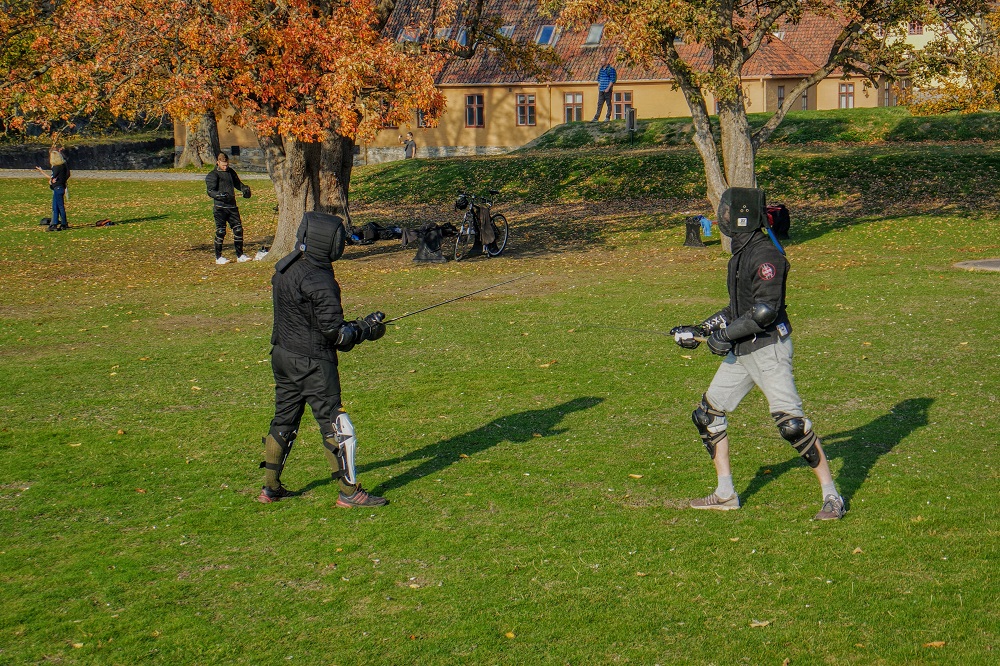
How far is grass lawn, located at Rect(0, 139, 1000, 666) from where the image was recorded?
6090 mm

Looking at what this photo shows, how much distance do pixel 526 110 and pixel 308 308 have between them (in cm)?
5023

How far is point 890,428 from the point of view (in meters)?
9.67

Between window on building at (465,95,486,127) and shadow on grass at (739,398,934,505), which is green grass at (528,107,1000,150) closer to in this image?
window on building at (465,95,486,127)

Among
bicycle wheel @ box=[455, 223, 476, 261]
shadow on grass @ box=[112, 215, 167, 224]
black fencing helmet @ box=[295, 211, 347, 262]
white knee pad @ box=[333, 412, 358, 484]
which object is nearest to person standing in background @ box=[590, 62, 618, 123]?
shadow on grass @ box=[112, 215, 167, 224]

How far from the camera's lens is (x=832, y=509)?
7488 mm

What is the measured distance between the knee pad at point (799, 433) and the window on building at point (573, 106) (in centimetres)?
4977

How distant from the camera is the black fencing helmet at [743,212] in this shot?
7.47 meters

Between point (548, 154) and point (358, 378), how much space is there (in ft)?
93.1

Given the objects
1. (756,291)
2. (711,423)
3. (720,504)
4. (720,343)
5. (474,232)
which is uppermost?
(756,291)

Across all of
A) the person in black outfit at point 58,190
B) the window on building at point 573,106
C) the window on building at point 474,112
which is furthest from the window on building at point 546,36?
the person in black outfit at point 58,190

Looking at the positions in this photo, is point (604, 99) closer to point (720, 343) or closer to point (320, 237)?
point (320, 237)

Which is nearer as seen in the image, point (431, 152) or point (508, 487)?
point (508, 487)

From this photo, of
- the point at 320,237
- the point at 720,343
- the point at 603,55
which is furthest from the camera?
the point at 603,55

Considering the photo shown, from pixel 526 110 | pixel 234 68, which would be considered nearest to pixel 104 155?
pixel 526 110
